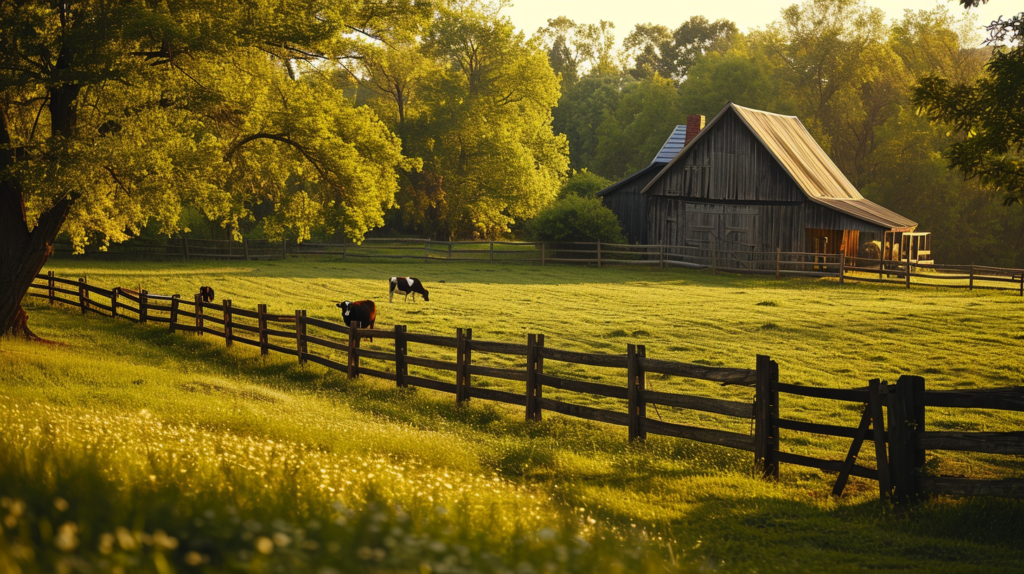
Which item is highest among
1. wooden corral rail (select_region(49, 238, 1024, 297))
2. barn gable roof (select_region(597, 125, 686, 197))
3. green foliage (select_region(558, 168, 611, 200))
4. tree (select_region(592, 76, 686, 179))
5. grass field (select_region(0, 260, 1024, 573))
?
tree (select_region(592, 76, 686, 179))

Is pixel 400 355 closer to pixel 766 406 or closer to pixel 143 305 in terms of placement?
pixel 766 406

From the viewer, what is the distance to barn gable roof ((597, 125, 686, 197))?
4778cm

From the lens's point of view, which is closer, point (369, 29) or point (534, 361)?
point (534, 361)

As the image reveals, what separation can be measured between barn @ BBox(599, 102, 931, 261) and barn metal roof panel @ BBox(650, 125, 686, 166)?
4.99 meters

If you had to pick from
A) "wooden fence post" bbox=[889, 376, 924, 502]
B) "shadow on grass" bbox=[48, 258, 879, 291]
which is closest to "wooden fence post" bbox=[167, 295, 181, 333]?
"shadow on grass" bbox=[48, 258, 879, 291]

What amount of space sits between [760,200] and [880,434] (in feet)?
111

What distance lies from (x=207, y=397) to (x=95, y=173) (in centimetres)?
626

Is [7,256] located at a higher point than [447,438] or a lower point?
higher

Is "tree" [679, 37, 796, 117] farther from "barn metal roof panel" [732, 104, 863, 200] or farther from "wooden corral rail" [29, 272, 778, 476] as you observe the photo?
"wooden corral rail" [29, 272, 778, 476]

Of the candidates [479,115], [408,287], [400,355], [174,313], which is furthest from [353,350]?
[479,115]

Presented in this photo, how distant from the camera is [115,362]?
16000 mm

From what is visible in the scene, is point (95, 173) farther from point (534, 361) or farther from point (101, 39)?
point (534, 361)

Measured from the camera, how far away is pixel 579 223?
44.5 metres

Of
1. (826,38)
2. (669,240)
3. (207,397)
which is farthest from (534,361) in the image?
(826,38)
